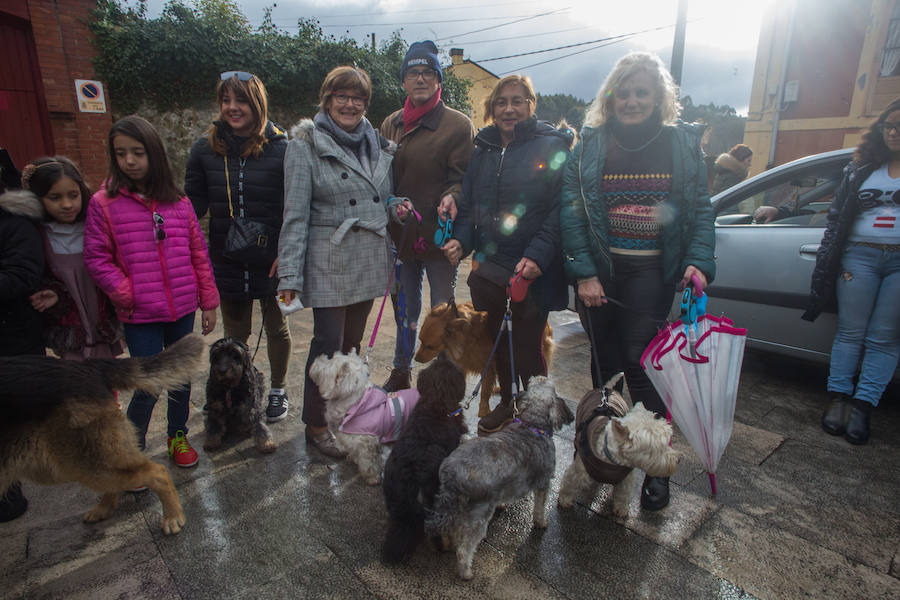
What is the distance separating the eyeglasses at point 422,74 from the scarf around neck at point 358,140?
1.64 feet

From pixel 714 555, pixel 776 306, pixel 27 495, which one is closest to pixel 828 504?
pixel 714 555

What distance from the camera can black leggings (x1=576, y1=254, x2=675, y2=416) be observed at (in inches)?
97.1

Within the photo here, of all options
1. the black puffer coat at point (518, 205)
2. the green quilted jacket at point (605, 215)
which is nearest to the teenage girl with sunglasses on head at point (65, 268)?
the black puffer coat at point (518, 205)

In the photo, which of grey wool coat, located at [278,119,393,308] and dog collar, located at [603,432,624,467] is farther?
grey wool coat, located at [278,119,393,308]

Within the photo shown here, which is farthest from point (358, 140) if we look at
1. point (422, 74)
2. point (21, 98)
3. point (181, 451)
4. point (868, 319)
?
point (21, 98)

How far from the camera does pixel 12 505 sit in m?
2.39

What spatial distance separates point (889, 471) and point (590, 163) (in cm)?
273

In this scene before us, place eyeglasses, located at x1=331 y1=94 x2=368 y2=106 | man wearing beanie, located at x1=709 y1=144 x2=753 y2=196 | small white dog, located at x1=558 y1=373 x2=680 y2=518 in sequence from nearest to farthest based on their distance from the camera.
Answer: small white dog, located at x1=558 y1=373 x2=680 y2=518 < eyeglasses, located at x1=331 y1=94 x2=368 y2=106 < man wearing beanie, located at x1=709 y1=144 x2=753 y2=196

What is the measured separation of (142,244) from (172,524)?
4.93ft

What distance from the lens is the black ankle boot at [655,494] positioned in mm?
2469

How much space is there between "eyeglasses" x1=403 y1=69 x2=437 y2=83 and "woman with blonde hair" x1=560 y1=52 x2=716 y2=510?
1.20 metres

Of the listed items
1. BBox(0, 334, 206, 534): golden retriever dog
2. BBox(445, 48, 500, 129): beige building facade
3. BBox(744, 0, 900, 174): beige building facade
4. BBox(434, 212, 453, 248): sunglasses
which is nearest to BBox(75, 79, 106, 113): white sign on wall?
BBox(0, 334, 206, 534): golden retriever dog

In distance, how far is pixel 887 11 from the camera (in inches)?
441

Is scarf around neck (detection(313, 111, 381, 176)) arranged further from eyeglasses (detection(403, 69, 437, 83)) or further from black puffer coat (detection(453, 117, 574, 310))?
black puffer coat (detection(453, 117, 574, 310))
